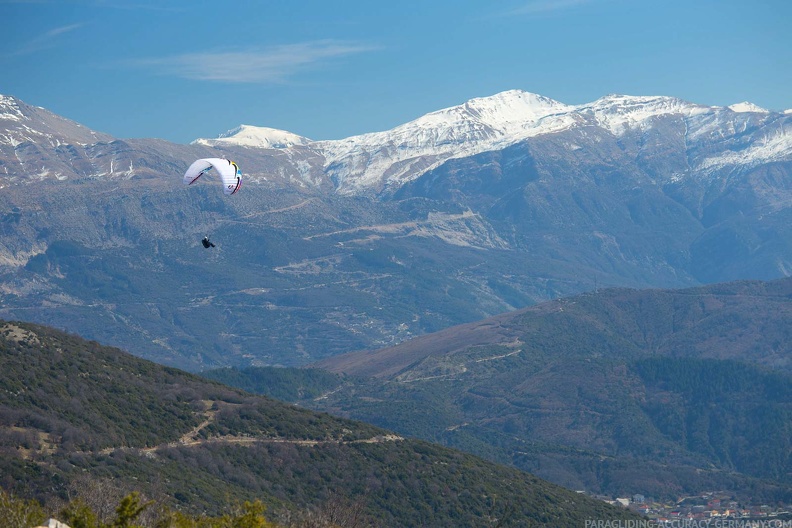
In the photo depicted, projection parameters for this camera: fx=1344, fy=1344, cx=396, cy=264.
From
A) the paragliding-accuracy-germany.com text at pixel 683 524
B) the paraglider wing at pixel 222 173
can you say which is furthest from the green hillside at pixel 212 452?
the paraglider wing at pixel 222 173

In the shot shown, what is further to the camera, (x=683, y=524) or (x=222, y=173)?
(x=683, y=524)

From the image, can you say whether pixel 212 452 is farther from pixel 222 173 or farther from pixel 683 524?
pixel 683 524

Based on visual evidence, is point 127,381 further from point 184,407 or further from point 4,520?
point 4,520

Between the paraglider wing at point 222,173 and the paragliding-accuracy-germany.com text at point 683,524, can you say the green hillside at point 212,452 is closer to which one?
the paragliding-accuracy-germany.com text at point 683,524

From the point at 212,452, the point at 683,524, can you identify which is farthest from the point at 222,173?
the point at 683,524

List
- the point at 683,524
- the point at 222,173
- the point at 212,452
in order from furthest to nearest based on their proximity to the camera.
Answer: the point at 683,524 < the point at 212,452 < the point at 222,173

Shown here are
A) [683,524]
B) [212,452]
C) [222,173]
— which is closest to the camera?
[222,173]

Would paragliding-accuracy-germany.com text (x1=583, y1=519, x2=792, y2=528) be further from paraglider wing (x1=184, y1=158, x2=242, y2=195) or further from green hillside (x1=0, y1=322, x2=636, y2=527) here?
paraglider wing (x1=184, y1=158, x2=242, y2=195)

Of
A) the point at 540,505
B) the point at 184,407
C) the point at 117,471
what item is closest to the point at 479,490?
the point at 540,505

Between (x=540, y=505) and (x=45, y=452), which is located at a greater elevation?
(x=45, y=452)
